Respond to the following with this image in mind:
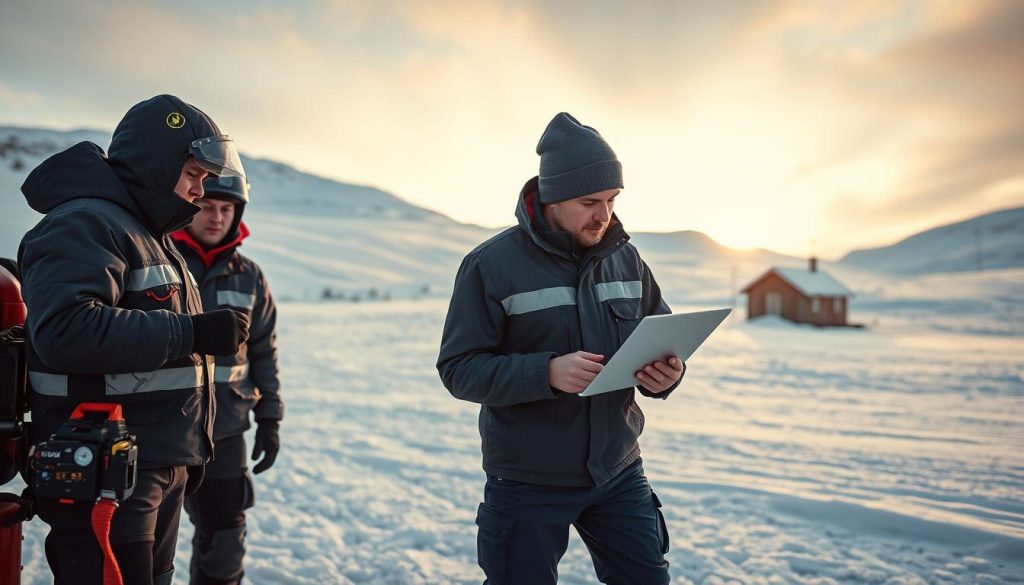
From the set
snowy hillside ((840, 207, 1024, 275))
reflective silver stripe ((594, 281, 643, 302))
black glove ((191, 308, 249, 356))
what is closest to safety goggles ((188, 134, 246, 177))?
black glove ((191, 308, 249, 356))

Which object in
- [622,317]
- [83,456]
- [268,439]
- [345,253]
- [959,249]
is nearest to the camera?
[83,456]

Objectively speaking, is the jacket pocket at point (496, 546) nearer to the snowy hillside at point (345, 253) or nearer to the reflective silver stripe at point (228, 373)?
the reflective silver stripe at point (228, 373)

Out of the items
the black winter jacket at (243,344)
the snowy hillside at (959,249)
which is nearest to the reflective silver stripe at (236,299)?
the black winter jacket at (243,344)

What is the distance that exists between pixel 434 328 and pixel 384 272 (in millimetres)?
27733

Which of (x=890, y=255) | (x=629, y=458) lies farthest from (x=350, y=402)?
(x=890, y=255)

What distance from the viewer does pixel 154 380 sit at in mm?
1889

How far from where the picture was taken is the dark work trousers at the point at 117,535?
5.74ft

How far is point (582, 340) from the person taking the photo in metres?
2.19

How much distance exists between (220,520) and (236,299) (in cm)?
98

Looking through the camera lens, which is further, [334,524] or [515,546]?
[334,524]

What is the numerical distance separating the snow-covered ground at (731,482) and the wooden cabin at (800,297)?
13.2m

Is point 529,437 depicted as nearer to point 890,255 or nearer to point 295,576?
point 295,576

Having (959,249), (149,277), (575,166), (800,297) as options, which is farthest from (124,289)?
(959,249)

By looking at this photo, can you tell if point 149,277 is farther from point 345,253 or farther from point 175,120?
point 345,253
